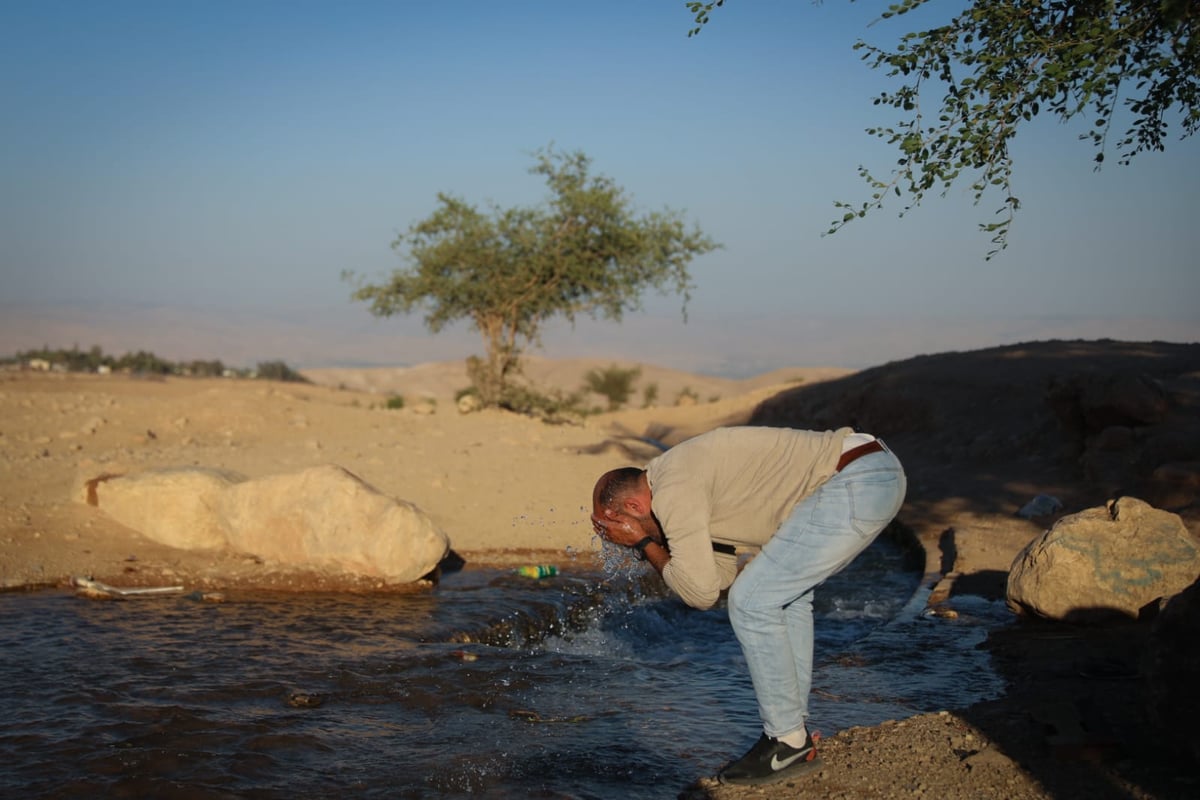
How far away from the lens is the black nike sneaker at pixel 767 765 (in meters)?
3.99

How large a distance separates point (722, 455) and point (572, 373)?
72.1m

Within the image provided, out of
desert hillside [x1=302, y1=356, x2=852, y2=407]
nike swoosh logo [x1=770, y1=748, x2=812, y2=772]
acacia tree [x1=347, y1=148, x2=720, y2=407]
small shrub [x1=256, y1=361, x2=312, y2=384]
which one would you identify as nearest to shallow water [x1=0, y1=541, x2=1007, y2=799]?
nike swoosh logo [x1=770, y1=748, x2=812, y2=772]

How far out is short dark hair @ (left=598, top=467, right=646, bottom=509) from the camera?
385 centimetres

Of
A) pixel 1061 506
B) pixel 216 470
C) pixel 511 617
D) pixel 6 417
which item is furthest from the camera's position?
pixel 6 417

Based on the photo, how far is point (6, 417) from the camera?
1449 cm

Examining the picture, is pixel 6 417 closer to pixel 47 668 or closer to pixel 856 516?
pixel 47 668

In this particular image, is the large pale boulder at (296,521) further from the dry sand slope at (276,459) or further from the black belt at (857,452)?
the black belt at (857,452)

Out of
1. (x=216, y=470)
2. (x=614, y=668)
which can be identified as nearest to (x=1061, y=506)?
(x=614, y=668)

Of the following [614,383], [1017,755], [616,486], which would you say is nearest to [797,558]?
[616,486]

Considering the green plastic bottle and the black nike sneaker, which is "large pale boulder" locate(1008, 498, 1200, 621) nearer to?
the black nike sneaker

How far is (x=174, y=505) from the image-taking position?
840 cm

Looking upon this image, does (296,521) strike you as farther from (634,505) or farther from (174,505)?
(634,505)

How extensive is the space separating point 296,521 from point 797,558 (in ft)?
17.1

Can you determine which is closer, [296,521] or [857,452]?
[857,452]
